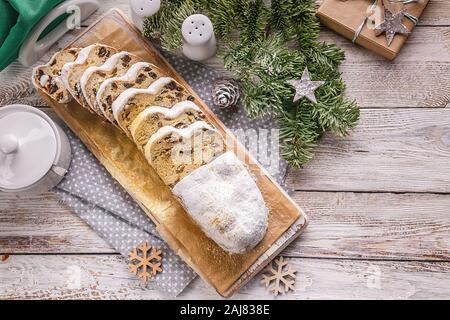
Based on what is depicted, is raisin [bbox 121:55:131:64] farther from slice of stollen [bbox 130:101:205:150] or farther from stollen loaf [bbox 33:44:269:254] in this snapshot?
slice of stollen [bbox 130:101:205:150]

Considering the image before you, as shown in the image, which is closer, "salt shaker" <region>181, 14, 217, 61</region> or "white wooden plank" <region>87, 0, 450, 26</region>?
"salt shaker" <region>181, 14, 217, 61</region>

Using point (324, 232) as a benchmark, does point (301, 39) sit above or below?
above

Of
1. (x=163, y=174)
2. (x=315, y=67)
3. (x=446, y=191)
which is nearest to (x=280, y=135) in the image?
(x=315, y=67)

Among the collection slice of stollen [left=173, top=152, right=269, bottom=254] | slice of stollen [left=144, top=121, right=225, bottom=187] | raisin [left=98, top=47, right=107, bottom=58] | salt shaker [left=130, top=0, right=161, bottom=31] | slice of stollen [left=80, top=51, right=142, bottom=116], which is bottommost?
slice of stollen [left=173, top=152, right=269, bottom=254]

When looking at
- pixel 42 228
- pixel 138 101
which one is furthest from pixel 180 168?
pixel 42 228

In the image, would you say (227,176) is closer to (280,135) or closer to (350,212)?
(280,135)

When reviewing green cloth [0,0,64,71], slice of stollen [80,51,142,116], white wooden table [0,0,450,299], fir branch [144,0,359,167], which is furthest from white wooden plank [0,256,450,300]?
green cloth [0,0,64,71]
